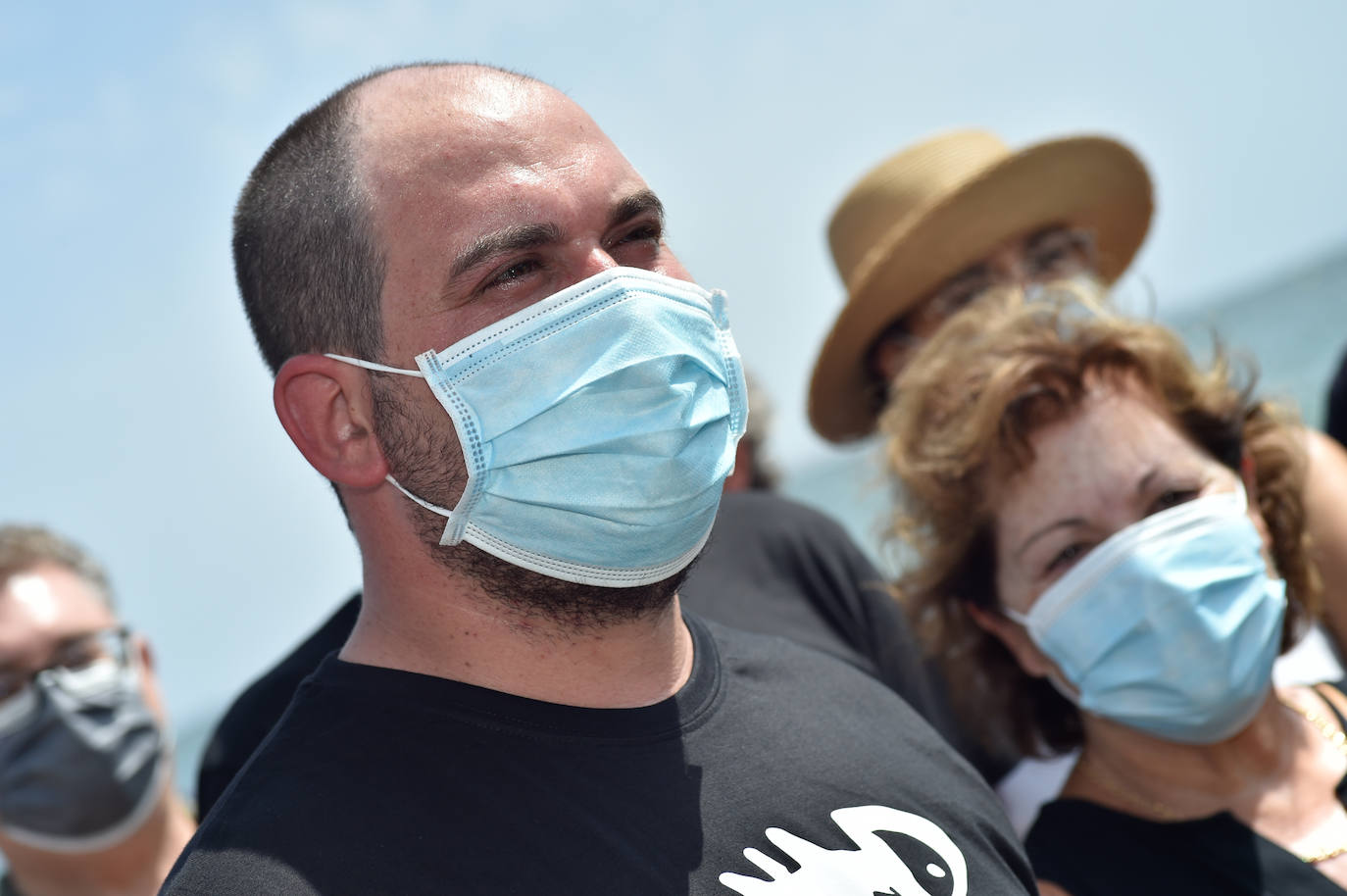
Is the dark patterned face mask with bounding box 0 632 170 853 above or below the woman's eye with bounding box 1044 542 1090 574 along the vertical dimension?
below

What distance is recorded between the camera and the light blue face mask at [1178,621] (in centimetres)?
267

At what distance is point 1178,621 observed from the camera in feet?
8.79

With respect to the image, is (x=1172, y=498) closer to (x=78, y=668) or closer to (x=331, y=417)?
(x=331, y=417)

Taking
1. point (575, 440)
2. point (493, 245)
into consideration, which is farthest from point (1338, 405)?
point (493, 245)

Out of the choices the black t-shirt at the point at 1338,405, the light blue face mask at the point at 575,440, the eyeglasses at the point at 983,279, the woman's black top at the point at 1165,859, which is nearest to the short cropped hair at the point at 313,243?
the light blue face mask at the point at 575,440

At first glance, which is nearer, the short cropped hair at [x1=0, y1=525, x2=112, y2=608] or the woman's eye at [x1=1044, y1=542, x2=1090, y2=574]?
the woman's eye at [x1=1044, y1=542, x2=1090, y2=574]

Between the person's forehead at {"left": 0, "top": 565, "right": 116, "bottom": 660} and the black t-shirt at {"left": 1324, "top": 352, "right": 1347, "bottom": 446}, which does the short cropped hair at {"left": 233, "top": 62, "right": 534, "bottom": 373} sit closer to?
the person's forehead at {"left": 0, "top": 565, "right": 116, "bottom": 660}

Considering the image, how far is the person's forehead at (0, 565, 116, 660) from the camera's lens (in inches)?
157

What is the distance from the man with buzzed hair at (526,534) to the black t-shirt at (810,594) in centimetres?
100

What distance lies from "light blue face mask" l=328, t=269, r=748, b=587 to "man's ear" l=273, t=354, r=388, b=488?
48 mm

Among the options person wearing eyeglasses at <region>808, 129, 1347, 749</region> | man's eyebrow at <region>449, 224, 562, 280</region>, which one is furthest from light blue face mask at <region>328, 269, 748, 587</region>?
person wearing eyeglasses at <region>808, 129, 1347, 749</region>

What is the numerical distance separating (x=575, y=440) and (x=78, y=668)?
9.52 feet

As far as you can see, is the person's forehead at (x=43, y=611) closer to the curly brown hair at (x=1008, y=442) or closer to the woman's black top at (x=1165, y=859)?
the curly brown hair at (x=1008, y=442)

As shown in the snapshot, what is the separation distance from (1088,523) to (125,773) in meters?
3.12
